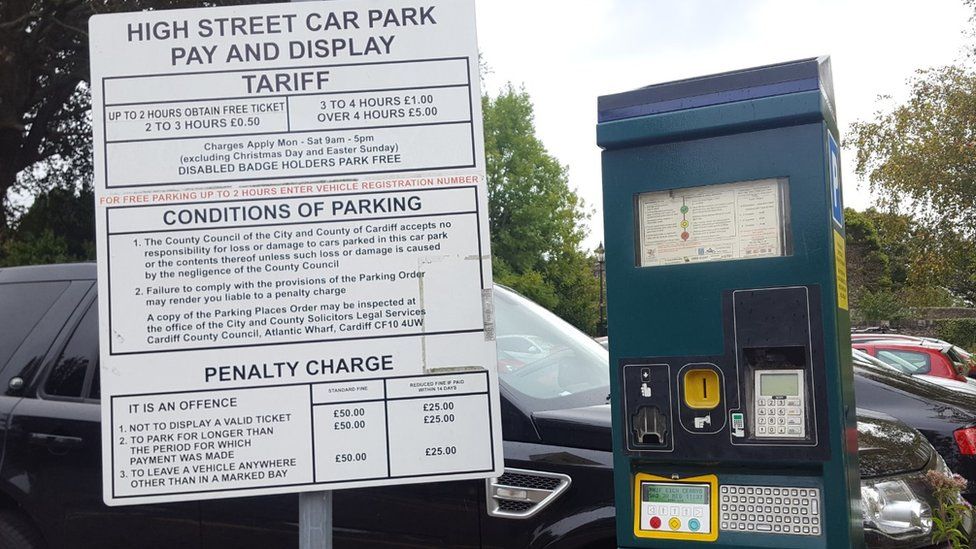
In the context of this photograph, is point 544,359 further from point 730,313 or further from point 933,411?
point 933,411

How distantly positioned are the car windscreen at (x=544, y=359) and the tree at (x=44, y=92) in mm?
11108

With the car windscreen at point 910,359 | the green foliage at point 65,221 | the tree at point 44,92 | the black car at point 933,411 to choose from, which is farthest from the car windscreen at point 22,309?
the green foliage at point 65,221

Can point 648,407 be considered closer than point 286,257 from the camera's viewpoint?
No

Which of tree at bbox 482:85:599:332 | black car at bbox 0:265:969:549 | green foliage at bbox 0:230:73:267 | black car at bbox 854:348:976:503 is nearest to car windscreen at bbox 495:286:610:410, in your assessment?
black car at bbox 0:265:969:549

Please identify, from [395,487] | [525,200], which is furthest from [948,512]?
[525,200]

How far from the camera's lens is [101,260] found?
2.38 meters

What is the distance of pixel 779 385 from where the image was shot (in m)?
2.45

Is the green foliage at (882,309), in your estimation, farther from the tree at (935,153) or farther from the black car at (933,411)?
the black car at (933,411)

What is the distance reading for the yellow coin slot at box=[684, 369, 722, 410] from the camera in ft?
8.24

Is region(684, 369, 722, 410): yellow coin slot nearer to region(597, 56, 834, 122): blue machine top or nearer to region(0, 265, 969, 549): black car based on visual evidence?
region(597, 56, 834, 122): blue machine top

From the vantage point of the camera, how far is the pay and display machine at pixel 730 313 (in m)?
2.42

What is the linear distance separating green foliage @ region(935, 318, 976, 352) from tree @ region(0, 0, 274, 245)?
2729 centimetres

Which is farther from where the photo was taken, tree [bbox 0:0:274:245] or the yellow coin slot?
tree [bbox 0:0:274:245]

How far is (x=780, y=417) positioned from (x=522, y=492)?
123 cm
